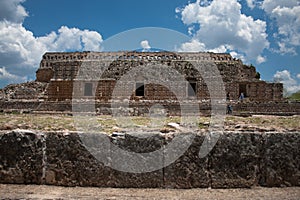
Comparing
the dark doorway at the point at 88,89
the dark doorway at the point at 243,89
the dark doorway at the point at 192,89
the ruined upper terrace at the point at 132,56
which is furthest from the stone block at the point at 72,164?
the ruined upper terrace at the point at 132,56

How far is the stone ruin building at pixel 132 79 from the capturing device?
22156mm

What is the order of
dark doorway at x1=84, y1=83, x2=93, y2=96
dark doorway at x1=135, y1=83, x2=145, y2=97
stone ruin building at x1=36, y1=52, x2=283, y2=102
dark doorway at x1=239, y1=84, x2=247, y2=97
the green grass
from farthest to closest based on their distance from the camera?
dark doorway at x1=239, y1=84, x2=247, y2=97 < dark doorway at x1=135, y1=83, x2=145, y2=97 < stone ruin building at x1=36, y1=52, x2=283, y2=102 < dark doorway at x1=84, y1=83, x2=93, y2=96 < the green grass

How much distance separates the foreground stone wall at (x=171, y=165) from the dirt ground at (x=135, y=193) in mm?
86

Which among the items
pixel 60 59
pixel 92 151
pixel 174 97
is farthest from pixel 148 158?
pixel 60 59

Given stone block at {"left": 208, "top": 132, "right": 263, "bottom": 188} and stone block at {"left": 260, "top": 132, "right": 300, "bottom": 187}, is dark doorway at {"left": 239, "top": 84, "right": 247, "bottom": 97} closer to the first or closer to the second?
stone block at {"left": 260, "top": 132, "right": 300, "bottom": 187}

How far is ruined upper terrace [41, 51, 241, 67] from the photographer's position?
27250 mm

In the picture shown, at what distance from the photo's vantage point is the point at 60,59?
29453 millimetres

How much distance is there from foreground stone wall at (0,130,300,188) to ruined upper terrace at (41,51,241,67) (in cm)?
2402

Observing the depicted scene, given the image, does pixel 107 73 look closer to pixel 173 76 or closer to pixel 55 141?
pixel 173 76

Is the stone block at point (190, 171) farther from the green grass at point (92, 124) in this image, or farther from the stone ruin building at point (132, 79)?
the stone ruin building at point (132, 79)

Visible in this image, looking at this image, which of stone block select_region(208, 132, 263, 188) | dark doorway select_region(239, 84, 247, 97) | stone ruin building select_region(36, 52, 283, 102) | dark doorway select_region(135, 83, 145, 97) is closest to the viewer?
stone block select_region(208, 132, 263, 188)

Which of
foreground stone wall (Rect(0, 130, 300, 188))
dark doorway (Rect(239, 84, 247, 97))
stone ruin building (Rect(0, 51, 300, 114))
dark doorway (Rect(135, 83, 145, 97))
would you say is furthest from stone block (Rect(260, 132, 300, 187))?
dark doorway (Rect(239, 84, 247, 97))

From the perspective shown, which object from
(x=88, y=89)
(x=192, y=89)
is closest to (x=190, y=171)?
(x=88, y=89)

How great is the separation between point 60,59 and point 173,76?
39.2ft
